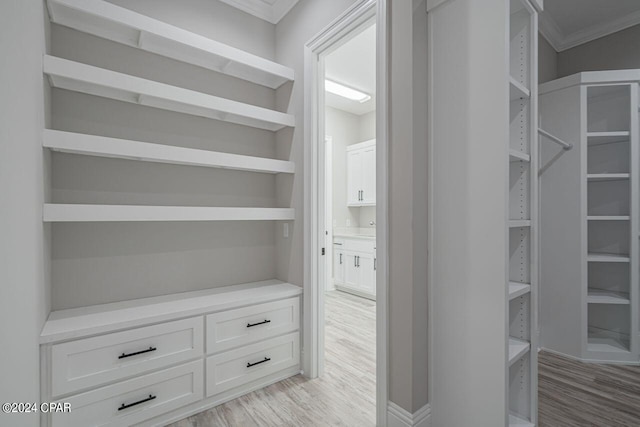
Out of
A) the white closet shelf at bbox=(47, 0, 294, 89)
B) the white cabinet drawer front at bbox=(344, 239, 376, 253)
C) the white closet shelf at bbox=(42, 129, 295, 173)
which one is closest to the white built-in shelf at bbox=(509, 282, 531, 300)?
the white closet shelf at bbox=(42, 129, 295, 173)

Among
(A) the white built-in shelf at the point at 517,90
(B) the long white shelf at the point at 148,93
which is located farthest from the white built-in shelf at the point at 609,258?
(B) the long white shelf at the point at 148,93

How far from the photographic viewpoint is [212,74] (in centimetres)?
238

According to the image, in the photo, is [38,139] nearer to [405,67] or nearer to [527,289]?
[405,67]

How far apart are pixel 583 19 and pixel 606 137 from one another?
1.38m

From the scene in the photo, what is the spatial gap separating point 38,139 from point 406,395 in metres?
2.22

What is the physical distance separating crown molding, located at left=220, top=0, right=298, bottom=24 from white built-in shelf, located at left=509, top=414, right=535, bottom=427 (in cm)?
319

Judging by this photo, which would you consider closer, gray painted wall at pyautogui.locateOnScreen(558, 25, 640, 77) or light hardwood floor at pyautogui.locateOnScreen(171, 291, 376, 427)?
light hardwood floor at pyautogui.locateOnScreen(171, 291, 376, 427)

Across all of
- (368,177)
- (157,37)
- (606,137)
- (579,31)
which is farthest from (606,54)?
(157,37)

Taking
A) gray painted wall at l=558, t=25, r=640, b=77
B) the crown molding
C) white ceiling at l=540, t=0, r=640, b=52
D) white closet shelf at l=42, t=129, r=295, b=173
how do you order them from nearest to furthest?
white closet shelf at l=42, t=129, r=295, b=173 < the crown molding < white ceiling at l=540, t=0, r=640, b=52 < gray painted wall at l=558, t=25, r=640, b=77

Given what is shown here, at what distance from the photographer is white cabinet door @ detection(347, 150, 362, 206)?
519 centimetres

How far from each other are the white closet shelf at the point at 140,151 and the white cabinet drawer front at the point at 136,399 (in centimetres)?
128

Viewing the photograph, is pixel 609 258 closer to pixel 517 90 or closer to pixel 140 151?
pixel 517 90

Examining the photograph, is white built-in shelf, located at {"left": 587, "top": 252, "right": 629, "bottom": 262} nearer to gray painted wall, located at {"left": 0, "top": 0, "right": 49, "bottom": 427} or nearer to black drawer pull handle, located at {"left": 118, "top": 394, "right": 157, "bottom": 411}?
black drawer pull handle, located at {"left": 118, "top": 394, "right": 157, "bottom": 411}

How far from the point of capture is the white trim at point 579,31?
3.00 metres
